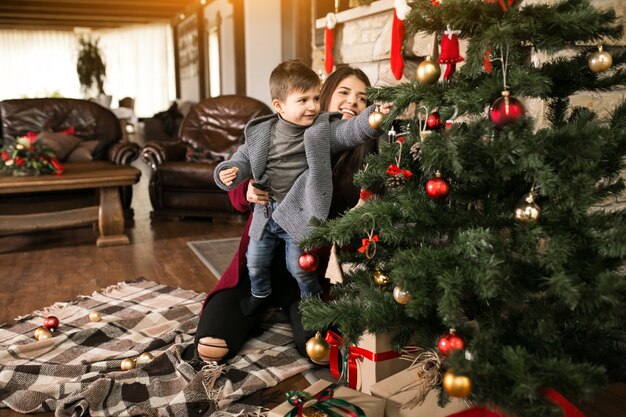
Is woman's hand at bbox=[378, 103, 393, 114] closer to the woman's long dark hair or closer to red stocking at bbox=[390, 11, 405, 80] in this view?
the woman's long dark hair

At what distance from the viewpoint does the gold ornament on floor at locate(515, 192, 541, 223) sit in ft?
3.94

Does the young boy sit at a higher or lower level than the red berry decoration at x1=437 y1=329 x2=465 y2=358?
higher

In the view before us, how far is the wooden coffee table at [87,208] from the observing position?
12.1ft


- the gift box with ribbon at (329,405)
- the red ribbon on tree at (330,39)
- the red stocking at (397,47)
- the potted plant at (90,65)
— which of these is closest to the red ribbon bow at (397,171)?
the gift box with ribbon at (329,405)

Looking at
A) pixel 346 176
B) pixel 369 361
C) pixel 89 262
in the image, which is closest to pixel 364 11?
pixel 346 176

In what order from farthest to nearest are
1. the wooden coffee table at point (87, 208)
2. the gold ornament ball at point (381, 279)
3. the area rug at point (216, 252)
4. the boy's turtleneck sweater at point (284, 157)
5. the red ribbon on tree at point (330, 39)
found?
the red ribbon on tree at point (330, 39) → the wooden coffee table at point (87, 208) → the area rug at point (216, 252) → the boy's turtleneck sweater at point (284, 157) → the gold ornament ball at point (381, 279)

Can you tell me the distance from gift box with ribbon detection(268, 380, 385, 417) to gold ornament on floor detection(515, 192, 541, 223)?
2.12ft

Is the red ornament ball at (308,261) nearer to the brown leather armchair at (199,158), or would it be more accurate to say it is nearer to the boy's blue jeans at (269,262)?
the boy's blue jeans at (269,262)

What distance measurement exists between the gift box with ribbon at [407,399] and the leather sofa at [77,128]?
11.0ft

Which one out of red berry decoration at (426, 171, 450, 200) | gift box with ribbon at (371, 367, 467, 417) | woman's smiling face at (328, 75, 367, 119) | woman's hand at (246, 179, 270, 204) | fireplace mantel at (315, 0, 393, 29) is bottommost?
gift box with ribbon at (371, 367, 467, 417)

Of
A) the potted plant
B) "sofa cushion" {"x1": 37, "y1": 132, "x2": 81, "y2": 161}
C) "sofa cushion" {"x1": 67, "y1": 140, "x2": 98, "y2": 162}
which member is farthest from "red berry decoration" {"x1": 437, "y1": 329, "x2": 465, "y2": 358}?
the potted plant

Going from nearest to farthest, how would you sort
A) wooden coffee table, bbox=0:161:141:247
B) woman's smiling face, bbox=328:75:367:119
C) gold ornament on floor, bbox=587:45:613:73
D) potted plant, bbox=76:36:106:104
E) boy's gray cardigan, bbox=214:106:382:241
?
gold ornament on floor, bbox=587:45:613:73 < boy's gray cardigan, bbox=214:106:382:241 < woman's smiling face, bbox=328:75:367:119 < wooden coffee table, bbox=0:161:141:247 < potted plant, bbox=76:36:106:104

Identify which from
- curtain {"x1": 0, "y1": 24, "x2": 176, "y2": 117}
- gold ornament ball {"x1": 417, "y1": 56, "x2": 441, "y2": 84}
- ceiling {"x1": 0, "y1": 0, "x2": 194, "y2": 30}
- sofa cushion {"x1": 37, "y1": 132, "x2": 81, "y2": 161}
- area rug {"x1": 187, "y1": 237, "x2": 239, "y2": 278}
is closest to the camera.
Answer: gold ornament ball {"x1": 417, "y1": 56, "x2": 441, "y2": 84}

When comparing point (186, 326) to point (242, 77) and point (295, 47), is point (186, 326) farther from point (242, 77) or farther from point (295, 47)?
point (242, 77)
